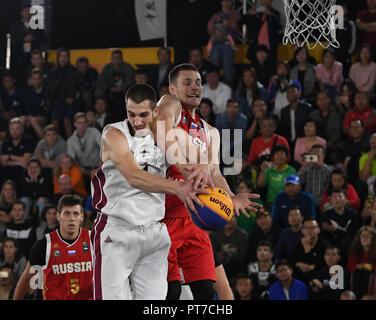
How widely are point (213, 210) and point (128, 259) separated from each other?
671mm

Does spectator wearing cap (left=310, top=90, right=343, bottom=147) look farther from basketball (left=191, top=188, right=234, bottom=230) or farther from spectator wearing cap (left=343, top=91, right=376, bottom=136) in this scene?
basketball (left=191, top=188, right=234, bottom=230)

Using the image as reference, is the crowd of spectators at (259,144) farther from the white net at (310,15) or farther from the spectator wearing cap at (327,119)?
the white net at (310,15)

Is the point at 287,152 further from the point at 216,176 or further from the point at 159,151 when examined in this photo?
the point at 159,151

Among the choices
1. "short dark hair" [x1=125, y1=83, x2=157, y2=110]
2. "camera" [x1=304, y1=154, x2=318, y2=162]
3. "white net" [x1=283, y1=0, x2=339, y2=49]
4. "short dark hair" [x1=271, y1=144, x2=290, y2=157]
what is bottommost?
"camera" [x1=304, y1=154, x2=318, y2=162]

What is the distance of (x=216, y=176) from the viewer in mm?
5773

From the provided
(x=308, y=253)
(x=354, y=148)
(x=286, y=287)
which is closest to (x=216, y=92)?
(x=354, y=148)

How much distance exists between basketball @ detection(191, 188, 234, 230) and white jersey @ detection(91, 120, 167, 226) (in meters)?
0.33

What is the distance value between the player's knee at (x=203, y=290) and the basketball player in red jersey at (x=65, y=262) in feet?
3.48

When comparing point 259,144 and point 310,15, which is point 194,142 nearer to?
point 310,15

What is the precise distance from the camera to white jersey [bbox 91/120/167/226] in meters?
5.03

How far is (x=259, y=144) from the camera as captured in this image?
9859 millimetres

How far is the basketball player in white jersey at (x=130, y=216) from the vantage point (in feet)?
16.4

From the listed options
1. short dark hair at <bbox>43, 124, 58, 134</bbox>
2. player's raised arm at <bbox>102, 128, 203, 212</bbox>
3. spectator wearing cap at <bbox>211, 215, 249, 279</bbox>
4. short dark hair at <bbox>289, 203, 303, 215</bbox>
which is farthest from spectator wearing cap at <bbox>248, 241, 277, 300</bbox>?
short dark hair at <bbox>43, 124, 58, 134</bbox>

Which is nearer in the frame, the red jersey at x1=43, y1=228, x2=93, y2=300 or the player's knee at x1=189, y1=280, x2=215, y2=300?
the player's knee at x1=189, y1=280, x2=215, y2=300
